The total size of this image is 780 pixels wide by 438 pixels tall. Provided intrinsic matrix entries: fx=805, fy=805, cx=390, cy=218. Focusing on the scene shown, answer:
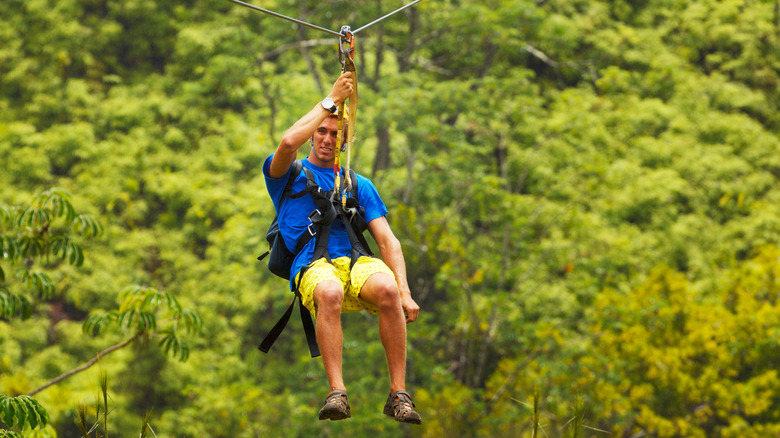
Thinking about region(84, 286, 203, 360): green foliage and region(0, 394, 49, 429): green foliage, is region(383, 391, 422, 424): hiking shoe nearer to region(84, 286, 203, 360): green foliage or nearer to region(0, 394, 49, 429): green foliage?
region(0, 394, 49, 429): green foliage

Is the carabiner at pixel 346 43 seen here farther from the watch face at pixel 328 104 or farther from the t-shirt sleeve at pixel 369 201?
the t-shirt sleeve at pixel 369 201

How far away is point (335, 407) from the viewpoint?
8.54 ft

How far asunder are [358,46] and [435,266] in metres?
3.79

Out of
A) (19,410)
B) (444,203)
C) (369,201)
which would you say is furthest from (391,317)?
(444,203)

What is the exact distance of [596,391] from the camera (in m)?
12.0

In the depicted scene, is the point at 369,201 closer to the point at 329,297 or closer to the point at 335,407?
the point at 329,297

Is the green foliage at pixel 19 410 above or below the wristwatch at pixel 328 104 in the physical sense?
below

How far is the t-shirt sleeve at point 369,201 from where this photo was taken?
10.3ft

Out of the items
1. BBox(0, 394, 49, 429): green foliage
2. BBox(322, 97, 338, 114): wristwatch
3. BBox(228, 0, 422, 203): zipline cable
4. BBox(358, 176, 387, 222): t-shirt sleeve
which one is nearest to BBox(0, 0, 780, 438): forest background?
BBox(0, 394, 49, 429): green foliage

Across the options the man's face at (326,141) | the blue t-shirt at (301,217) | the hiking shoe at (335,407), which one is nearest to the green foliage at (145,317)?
the blue t-shirt at (301,217)

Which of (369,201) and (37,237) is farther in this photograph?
(37,237)

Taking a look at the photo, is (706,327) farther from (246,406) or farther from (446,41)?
(246,406)

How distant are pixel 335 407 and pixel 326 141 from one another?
101 cm

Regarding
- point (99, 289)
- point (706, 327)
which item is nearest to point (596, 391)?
point (706, 327)
